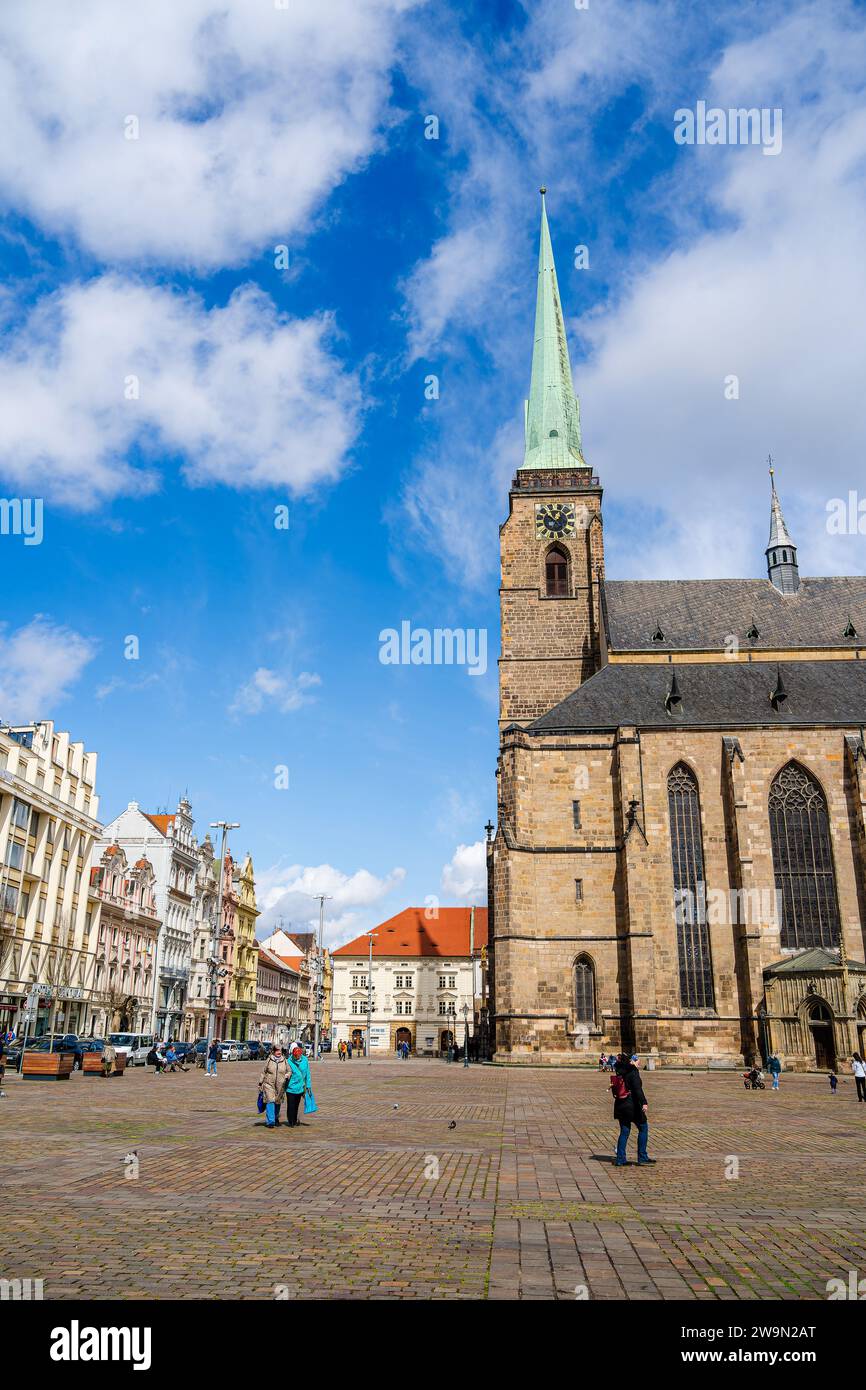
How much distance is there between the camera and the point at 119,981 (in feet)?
182

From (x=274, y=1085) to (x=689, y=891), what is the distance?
27073 mm

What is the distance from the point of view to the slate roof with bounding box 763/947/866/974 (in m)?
35.7

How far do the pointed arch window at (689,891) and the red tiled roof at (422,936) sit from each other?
48493 millimetres

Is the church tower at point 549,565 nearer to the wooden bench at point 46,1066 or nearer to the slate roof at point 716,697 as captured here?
the slate roof at point 716,697

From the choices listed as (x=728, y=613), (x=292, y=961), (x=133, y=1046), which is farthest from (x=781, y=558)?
(x=292, y=961)

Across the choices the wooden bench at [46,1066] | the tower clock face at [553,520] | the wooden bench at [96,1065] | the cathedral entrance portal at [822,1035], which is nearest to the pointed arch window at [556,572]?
the tower clock face at [553,520]

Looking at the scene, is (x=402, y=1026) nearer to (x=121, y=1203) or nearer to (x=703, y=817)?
(x=703, y=817)

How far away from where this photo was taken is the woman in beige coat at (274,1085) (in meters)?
15.9

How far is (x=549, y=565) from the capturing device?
5419 centimetres

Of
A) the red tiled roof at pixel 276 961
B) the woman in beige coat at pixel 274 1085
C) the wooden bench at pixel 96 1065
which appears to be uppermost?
the red tiled roof at pixel 276 961

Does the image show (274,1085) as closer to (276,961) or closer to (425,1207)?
(425,1207)

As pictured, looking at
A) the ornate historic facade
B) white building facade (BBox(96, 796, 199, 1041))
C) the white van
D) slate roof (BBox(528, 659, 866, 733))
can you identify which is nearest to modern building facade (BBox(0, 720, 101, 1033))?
the white van
